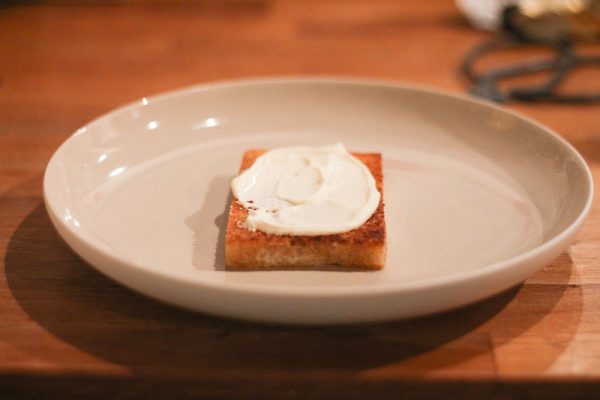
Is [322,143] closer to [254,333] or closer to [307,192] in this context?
[307,192]

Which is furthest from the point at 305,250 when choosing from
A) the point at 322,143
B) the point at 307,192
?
the point at 322,143

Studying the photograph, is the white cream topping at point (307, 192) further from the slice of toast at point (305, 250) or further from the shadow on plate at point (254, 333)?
the shadow on plate at point (254, 333)

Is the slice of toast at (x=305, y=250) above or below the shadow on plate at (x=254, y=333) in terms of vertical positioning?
above

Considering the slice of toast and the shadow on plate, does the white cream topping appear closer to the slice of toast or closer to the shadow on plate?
the slice of toast

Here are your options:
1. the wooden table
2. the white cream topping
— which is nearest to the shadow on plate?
the wooden table

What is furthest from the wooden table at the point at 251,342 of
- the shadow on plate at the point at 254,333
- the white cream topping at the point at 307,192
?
the white cream topping at the point at 307,192

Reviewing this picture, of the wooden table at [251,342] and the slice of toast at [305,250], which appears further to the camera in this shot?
the slice of toast at [305,250]
